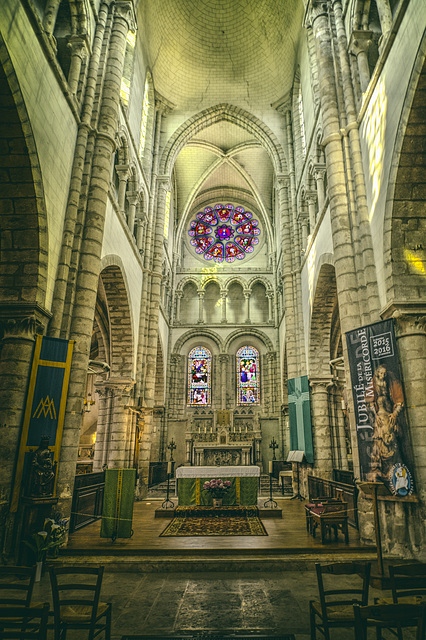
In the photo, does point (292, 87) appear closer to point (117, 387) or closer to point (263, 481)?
point (117, 387)

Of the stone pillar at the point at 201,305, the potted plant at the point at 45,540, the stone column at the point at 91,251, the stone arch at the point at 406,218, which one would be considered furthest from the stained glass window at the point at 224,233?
the potted plant at the point at 45,540

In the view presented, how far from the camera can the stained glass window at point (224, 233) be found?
27.2 m

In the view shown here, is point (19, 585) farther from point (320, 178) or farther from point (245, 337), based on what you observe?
point (245, 337)

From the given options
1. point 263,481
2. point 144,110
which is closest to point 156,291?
point 144,110

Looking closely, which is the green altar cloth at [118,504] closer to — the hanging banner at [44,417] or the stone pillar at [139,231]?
the hanging banner at [44,417]

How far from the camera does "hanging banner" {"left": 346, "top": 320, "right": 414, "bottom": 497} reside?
7152mm

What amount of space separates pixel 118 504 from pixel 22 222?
19.4 feet

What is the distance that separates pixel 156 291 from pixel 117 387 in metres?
4.61

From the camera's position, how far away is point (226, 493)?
10797 mm

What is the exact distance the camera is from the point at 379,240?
27.6 ft

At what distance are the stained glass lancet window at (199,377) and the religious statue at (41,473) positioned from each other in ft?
55.2

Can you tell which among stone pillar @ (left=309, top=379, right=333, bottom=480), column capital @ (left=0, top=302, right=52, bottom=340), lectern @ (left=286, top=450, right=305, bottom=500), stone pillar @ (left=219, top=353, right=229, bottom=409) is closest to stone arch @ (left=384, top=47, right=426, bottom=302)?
stone pillar @ (left=309, top=379, right=333, bottom=480)

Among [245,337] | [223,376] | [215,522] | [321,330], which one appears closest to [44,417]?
[215,522]

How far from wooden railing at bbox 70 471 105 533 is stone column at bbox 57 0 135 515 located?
712 mm
